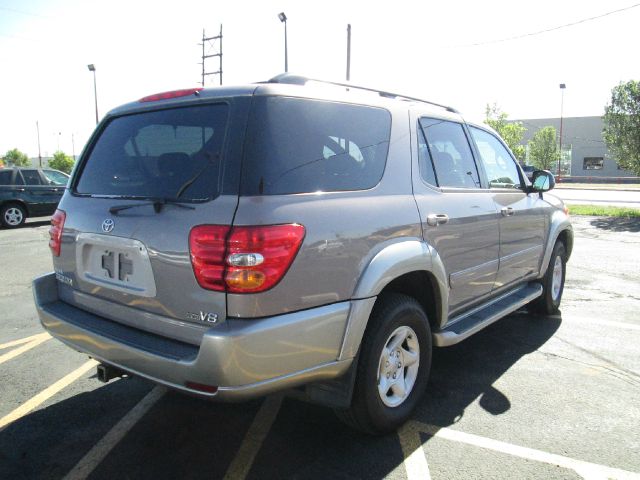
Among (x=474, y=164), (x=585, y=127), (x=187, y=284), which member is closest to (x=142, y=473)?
(x=187, y=284)

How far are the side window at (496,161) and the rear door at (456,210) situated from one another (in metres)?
0.27

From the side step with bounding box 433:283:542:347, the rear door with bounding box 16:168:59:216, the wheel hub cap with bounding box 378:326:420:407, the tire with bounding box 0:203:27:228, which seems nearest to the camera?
the wheel hub cap with bounding box 378:326:420:407

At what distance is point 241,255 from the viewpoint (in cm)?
212

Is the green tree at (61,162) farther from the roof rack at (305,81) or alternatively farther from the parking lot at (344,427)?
the roof rack at (305,81)

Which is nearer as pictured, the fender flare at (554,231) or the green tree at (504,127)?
the fender flare at (554,231)

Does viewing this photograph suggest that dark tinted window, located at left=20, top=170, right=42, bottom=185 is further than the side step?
Yes

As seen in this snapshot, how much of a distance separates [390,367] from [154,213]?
1585mm

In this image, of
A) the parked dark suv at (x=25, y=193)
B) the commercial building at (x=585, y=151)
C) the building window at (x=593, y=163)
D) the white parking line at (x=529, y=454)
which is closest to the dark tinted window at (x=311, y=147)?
the white parking line at (x=529, y=454)

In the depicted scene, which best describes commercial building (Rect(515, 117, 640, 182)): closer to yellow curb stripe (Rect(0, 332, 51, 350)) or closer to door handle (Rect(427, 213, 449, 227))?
door handle (Rect(427, 213, 449, 227))

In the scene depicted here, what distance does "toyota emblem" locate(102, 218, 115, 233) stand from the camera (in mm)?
2556

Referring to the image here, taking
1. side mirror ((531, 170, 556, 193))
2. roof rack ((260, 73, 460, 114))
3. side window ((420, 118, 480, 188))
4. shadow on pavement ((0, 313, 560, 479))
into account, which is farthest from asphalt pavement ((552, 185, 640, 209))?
shadow on pavement ((0, 313, 560, 479))

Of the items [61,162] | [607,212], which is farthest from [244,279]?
[61,162]

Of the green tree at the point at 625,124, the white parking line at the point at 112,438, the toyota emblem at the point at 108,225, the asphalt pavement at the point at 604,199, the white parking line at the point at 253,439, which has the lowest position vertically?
the white parking line at the point at 253,439

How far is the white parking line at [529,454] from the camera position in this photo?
8.35ft
